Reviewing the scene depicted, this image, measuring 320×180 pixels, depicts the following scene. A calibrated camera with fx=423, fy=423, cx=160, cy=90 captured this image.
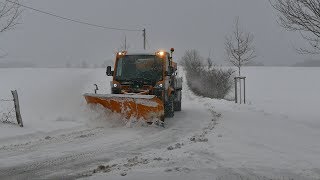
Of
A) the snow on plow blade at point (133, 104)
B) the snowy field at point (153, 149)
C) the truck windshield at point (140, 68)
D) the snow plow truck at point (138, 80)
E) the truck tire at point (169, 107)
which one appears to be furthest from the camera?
the truck tire at point (169, 107)

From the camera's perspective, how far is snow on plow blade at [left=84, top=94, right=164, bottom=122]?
1084 cm

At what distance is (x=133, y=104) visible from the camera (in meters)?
11.0

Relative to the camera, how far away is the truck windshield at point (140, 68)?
1243cm

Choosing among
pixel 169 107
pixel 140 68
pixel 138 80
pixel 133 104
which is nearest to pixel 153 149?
pixel 133 104

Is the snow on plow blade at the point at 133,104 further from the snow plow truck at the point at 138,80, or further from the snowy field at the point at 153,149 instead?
the snowy field at the point at 153,149

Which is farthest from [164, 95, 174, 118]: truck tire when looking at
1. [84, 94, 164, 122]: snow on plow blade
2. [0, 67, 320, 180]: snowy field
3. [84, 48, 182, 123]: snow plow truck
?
[84, 94, 164, 122]: snow on plow blade

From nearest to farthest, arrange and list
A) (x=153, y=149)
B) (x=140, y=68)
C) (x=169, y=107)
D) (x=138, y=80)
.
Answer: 1. (x=153, y=149)
2. (x=138, y=80)
3. (x=140, y=68)
4. (x=169, y=107)

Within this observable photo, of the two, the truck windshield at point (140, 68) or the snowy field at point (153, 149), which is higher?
the truck windshield at point (140, 68)

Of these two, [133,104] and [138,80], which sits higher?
[138,80]

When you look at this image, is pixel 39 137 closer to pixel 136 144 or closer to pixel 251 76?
pixel 136 144

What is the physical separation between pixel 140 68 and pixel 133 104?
6.28ft

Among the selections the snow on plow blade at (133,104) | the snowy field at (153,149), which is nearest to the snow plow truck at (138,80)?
the snow on plow blade at (133,104)

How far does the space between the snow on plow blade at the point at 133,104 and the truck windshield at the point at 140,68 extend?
141 cm

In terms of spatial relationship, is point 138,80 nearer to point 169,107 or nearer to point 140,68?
point 140,68
